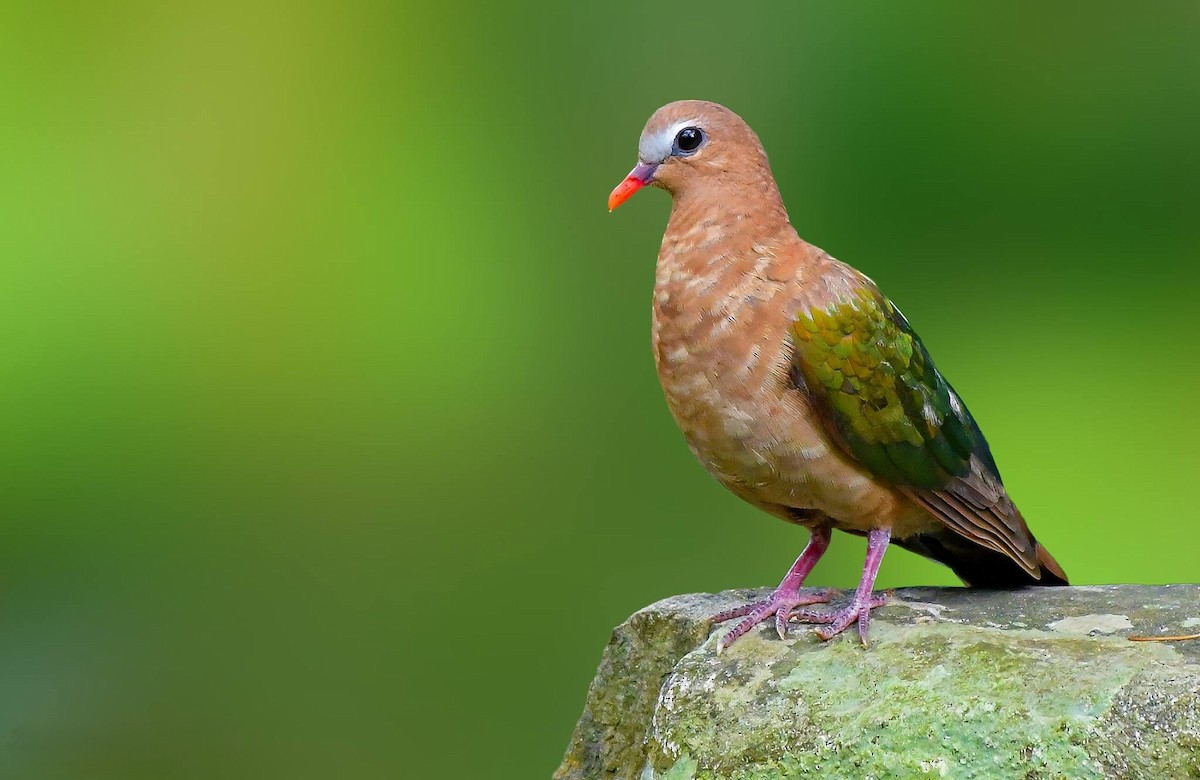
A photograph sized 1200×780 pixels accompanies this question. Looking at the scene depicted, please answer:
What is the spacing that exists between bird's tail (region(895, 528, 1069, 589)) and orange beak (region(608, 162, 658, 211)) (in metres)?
1.01

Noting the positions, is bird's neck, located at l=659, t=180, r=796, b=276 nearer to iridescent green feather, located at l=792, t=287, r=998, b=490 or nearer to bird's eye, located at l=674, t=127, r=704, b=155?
bird's eye, located at l=674, t=127, r=704, b=155

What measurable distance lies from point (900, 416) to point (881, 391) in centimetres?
7

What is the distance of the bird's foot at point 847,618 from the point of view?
2676 mm

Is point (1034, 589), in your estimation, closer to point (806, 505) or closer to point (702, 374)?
point (806, 505)

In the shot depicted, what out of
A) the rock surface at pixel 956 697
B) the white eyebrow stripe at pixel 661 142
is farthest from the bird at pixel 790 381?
the rock surface at pixel 956 697

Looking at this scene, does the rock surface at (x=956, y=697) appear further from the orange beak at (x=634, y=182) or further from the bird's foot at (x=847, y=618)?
the orange beak at (x=634, y=182)

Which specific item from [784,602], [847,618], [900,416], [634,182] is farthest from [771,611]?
[634,182]

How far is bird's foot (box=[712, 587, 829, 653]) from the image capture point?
2.75m

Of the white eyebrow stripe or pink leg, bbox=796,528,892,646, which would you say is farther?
the white eyebrow stripe

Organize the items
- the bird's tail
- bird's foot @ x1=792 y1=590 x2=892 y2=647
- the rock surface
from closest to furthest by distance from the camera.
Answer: the rock surface < bird's foot @ x1=792 y1=590 x2=892 y2=647 < the bird's tail

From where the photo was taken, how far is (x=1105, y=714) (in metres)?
2.22

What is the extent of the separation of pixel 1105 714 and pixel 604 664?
4.02 feet

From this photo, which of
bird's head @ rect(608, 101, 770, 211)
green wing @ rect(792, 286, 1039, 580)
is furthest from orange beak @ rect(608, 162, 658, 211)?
green wing @ rect(792, 286, 1039, 580)

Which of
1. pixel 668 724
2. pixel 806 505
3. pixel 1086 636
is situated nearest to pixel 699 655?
pixel 668 724
